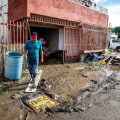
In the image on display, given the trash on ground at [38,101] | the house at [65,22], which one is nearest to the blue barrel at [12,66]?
the trash on ground at [38,101]

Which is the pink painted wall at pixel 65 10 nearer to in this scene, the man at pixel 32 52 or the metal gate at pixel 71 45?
the metal gate at pixel 71 45

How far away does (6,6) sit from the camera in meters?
9.65

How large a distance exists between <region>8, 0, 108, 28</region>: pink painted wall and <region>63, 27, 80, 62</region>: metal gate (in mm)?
917

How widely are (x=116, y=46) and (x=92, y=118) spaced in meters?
20.1

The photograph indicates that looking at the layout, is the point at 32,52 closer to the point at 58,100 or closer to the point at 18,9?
the point at 58,100

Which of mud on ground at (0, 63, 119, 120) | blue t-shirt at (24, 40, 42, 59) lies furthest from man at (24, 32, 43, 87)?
mud on ground at (0, 63, 119, 120)

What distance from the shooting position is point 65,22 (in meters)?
8.60

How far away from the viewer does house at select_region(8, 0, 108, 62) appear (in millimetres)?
7129

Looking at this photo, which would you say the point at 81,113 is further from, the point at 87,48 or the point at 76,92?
the point at 87,48

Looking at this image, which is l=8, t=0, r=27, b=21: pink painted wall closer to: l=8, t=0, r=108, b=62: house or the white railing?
l=8, t=0, r=108, b=62: house

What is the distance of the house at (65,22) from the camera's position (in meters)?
7.13

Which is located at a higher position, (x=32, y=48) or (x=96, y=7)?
(x=96, y=7)

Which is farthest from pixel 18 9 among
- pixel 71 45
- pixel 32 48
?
pixel 32 48

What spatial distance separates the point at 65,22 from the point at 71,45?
5.59 ft
